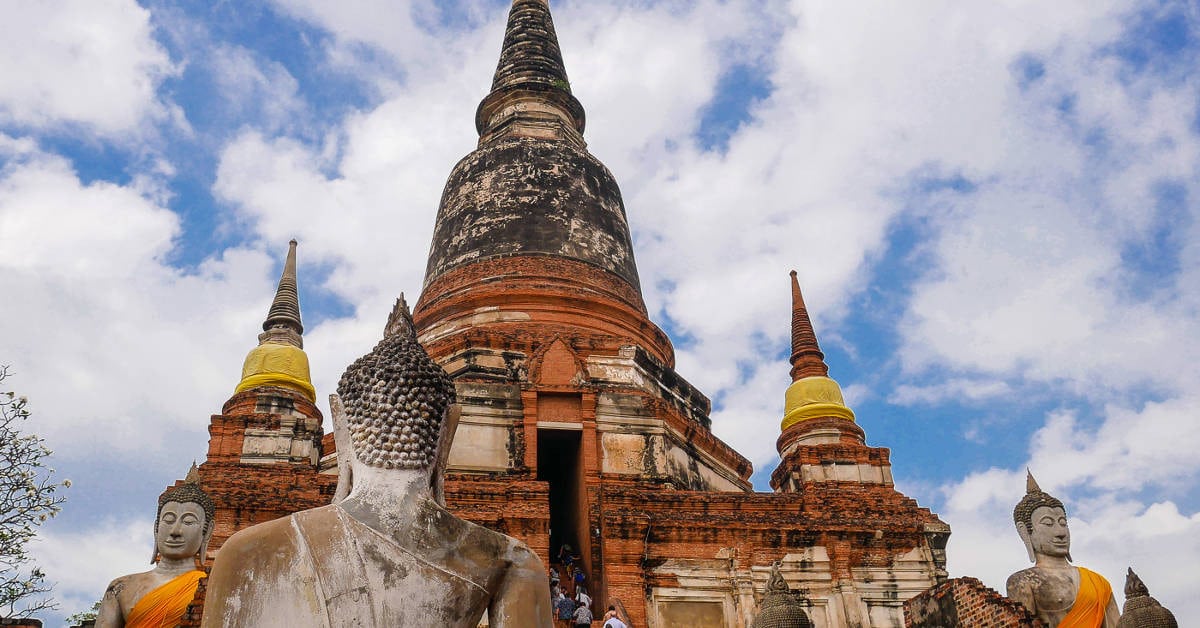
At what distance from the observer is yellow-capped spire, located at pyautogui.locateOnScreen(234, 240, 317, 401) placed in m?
17.8

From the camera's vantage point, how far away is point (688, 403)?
17.3 meters

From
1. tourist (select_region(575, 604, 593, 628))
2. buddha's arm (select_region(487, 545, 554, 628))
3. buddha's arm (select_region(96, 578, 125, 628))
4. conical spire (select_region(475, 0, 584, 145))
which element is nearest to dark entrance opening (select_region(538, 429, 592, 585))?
tourist (select_region(575, 604, 593, 628))

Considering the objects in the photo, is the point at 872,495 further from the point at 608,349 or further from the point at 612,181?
the point at 612,181

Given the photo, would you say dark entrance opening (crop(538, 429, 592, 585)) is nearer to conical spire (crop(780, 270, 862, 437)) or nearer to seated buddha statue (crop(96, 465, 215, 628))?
conical spire (crop(780, 270, 862, 437))

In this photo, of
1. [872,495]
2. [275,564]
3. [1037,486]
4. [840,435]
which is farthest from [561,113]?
[275,564]

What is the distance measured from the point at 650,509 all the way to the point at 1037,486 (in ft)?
21.3

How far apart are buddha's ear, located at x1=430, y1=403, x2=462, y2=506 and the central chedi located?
7.78 meters

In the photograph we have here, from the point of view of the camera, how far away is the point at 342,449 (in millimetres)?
3492

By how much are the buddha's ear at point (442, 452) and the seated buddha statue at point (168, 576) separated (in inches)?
109

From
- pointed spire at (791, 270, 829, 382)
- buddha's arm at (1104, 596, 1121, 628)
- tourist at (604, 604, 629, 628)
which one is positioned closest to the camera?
buddha's arm at (1104, 596, 1121, 628)

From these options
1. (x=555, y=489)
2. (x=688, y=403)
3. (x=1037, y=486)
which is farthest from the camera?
(x=688, y=403)

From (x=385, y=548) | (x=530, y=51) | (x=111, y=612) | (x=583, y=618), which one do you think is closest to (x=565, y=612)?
(x=583, y=618)

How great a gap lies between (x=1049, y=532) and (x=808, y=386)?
40.1ft

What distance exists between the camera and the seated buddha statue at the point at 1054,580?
658cm
